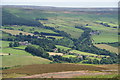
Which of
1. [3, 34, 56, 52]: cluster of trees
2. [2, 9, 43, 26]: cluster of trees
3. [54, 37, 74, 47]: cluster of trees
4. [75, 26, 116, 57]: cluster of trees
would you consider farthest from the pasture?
[2, 9, 43, 26]: cluster of trees

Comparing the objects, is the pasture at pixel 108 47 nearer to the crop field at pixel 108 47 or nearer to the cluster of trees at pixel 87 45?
the crop field at pixel 108 47

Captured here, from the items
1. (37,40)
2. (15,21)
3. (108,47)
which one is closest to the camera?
(108,47)

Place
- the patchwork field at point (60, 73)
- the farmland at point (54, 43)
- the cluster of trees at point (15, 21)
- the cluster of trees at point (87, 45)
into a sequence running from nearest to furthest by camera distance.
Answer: the patchwork field at point (60, 73)
the farmland at point (54, 43)
the cluster of trees at point (87, 45)
the cluster of trees at point (15, 21)

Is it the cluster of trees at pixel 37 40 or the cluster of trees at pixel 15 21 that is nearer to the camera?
the cluster of trees at pixel 37 40

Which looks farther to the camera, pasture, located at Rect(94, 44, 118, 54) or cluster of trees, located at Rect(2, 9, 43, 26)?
cluster of trees, located at Rect(2, 9, 43, 26)

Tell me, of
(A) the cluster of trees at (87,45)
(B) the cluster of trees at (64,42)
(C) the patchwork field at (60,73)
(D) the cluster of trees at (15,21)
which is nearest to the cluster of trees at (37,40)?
(B) the cluster of trees at (64,42)

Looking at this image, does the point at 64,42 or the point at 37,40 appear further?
the point at 64,42

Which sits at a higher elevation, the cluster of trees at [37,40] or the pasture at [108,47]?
the cluster of trees at [37,40]

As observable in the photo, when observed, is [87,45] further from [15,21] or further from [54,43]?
[15,21]

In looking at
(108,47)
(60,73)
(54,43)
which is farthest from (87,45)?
(60,73)

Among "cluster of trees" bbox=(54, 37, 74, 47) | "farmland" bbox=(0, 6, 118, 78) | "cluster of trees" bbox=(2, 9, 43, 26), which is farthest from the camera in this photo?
"cluster of trees" bbox=(2, 9, 43, 26)

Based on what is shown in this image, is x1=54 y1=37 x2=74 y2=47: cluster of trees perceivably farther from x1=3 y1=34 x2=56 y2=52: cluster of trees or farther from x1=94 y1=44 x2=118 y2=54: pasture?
x1=94 y1=44 x2=118 y2=54: pasture
